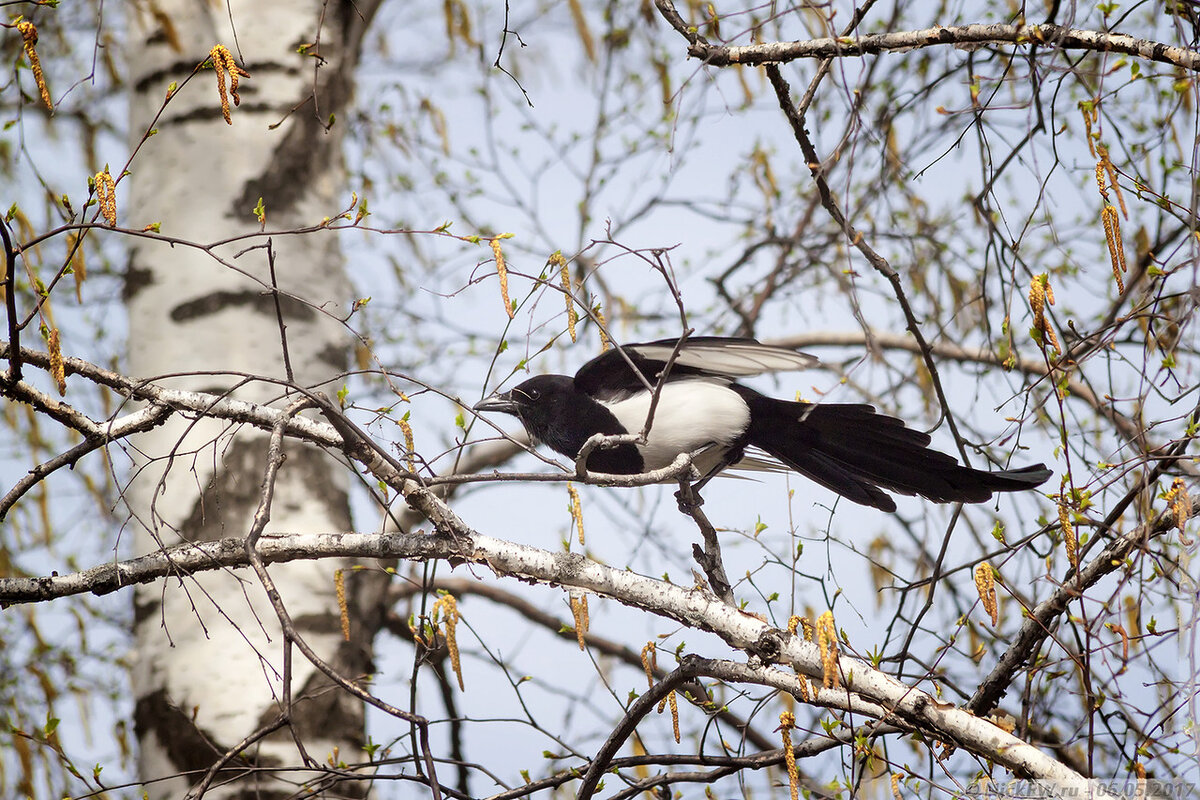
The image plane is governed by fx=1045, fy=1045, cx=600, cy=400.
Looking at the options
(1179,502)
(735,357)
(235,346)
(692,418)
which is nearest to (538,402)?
(692,418)

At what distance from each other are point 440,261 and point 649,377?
2235 millimetres

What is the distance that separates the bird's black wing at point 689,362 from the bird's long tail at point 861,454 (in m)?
0.16

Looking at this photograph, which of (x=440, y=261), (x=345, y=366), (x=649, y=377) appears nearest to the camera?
(x=649, y=377)

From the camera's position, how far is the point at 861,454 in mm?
2604

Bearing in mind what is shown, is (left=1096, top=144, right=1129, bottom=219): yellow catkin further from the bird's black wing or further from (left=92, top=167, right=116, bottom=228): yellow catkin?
(left=92, top=167, right=116, bottom=228): yellow catkin

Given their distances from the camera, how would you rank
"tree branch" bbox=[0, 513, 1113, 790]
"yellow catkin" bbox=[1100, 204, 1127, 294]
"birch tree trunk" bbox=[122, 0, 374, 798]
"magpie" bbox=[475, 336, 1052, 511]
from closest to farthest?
"yellow catkin" bbox=[1100, 204, 1127, 294]
"tree branch" bbox=[0, 513, 1113, 790]
"magpie" bbox=[475, 336, 1052, 511]
"birch tree trunk" bbox=[122, 0, 374, 798]

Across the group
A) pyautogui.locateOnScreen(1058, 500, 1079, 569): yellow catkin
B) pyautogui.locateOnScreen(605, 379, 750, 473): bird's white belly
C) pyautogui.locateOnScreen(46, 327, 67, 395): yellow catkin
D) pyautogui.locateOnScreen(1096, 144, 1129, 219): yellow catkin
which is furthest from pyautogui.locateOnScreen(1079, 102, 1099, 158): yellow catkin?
pyautogui.locateOnScreen(46, 327, 67, 395): yellow catkin

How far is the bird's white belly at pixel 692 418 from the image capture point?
8.64 feet

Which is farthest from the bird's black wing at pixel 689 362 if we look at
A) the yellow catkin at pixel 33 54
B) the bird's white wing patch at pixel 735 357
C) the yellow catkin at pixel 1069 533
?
the yellow catkin at pixel 33 54

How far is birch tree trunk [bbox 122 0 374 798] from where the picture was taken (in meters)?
2.58

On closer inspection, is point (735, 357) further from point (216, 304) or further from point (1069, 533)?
point (216, 304)

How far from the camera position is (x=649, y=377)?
2.67 meters

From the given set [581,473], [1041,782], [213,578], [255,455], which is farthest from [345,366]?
[1041,782]

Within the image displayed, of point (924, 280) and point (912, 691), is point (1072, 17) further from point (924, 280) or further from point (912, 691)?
point (924, 280)
